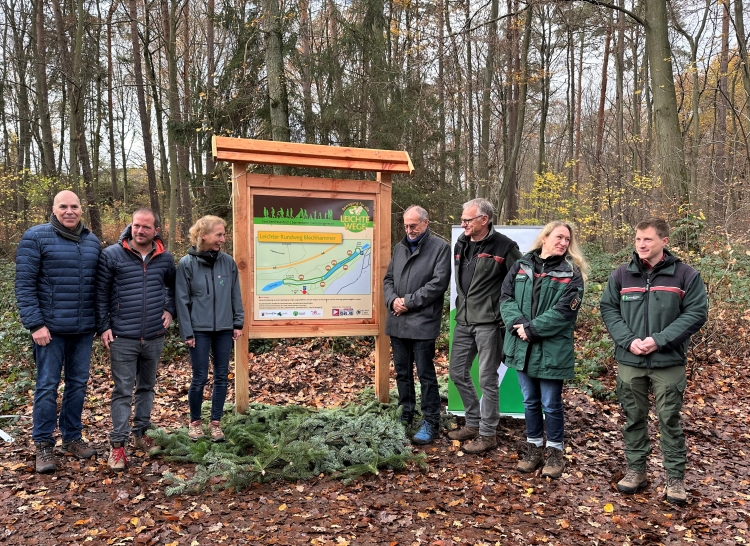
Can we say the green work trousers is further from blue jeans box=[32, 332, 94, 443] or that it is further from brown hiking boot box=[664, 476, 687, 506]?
blue jeans box=[32, 332, 94, 443]

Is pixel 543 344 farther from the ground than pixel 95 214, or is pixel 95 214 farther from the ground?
pixel 95 214

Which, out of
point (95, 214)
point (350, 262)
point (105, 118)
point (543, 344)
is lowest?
point (543, 344)

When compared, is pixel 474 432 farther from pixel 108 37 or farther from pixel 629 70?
pixel 629 70

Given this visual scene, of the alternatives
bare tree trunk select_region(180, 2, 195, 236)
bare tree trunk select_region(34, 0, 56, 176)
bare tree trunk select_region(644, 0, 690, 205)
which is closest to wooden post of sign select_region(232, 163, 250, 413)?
bare tree trunk select_region(180, 2, 195, 236)

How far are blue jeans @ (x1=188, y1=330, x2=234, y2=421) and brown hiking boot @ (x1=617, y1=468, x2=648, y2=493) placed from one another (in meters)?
3.33

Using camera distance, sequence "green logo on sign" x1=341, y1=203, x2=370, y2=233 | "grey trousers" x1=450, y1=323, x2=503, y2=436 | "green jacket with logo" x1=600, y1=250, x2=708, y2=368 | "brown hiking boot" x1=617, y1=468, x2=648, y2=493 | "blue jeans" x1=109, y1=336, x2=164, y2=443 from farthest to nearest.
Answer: "green logo on sign" x1=341, y1=203, x2=370, y2=233, "grey trousers" x1=450, y1=323, x2=503, y2=436, "blue jeans" x1=109, y1=336, x2=164, y2=443, "brown hiking boot" x1=617, y1=468, x2=648, y2=493, "green jacket with logo" x1=600, y1=250, x2=708, y2=368

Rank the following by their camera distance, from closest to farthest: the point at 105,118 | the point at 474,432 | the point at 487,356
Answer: the point at 487,356 → the point at 474,432 → the point at 105,118

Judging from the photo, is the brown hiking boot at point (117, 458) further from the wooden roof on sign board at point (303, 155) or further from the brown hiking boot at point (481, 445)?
the brown hiking boot at point (481, 445)

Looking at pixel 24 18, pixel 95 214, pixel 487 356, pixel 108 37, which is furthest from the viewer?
pixel 108 37

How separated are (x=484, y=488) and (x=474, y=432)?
0.88 meters

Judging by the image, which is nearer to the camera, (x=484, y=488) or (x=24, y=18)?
(x=484, y=488)

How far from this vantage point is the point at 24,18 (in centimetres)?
1599

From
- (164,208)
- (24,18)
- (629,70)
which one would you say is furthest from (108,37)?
(629,70)

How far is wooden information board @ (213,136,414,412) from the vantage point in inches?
192
